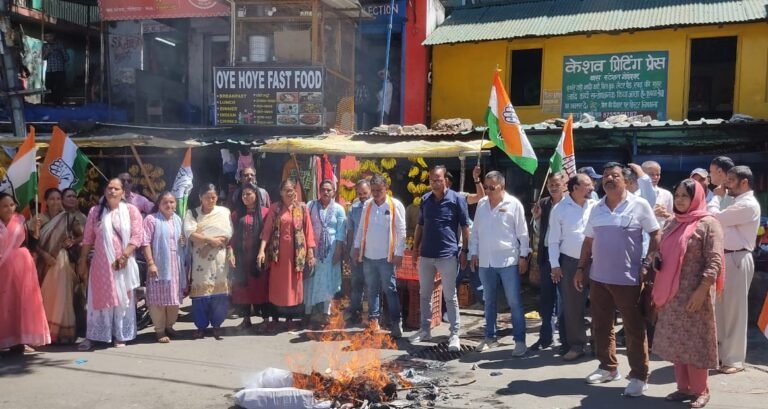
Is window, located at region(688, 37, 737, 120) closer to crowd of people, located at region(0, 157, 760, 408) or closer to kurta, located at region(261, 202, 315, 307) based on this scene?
crowd of people, located at region(0, 157, 760, 408)

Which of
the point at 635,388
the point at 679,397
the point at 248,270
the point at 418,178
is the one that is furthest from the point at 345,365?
the point at 418,178

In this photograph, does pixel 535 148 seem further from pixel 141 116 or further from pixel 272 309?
pixel 141 116

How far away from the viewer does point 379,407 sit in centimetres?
486

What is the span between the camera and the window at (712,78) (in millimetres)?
11867

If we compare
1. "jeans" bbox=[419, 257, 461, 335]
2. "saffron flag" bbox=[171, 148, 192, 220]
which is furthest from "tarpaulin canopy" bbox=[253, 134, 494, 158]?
"jeans" bbox=[419, 257, 461, 335]

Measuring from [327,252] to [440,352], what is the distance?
6.69 ft

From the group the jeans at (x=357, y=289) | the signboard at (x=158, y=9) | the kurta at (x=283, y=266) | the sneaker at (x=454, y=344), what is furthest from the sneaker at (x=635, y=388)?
the signboard at (x=158, y=9)

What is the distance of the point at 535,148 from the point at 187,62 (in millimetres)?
8910

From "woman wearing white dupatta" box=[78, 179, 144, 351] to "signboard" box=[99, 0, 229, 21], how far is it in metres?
7.74

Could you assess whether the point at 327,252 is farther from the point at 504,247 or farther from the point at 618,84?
the point at 618,84

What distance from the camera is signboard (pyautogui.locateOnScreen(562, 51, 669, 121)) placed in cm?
1196

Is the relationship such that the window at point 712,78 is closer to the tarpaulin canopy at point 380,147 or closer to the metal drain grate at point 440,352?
the tarpaulin canopy at point 380,147

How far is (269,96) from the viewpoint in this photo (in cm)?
1221

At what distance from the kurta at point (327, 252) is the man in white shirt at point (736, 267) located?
422 centimetres
